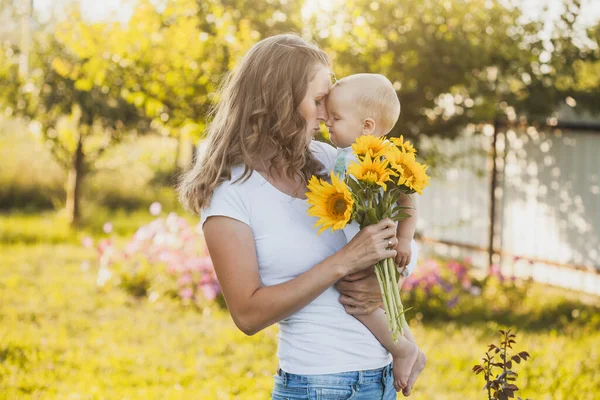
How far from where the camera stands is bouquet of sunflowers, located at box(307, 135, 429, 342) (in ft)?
6.69

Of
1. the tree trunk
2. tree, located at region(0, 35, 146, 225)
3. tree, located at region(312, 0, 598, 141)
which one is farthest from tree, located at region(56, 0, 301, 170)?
the tree trunk

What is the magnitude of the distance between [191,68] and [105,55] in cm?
85

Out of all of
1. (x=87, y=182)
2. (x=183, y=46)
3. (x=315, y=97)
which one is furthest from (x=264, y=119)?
(x=87, y=182)

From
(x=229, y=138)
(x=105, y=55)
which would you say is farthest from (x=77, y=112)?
(x=229, y=138)

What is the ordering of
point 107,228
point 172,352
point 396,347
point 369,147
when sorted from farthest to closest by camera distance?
point 107,228
point 172,352
point 396,347
point 369,147

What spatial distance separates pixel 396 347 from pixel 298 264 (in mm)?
422

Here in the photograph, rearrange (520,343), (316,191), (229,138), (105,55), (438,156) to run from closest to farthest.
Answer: (316,191) → (229,138) → (520,343) → (105,55) → (438,156)

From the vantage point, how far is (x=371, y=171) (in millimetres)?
2082

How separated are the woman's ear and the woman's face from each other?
366 millimetres

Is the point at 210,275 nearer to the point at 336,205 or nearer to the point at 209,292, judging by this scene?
the point at 209,292

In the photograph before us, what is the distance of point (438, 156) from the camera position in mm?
7480

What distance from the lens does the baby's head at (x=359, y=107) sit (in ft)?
8.16

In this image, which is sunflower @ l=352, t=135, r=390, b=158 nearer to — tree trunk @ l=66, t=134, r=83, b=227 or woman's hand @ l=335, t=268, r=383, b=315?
woman's hand @ l=335, t=268, r=383, b=315

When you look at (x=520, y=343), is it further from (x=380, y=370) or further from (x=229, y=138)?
(x=229, y=138)
